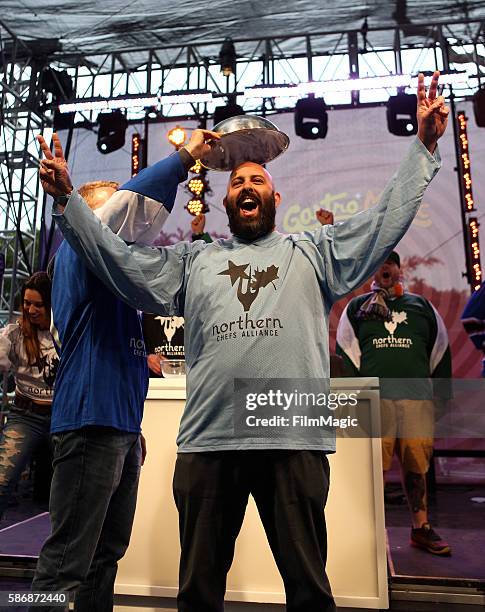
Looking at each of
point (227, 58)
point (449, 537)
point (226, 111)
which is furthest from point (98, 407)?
point (227, 58)

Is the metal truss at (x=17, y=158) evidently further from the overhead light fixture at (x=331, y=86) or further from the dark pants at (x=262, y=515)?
the dark pants at (x=262, y=515)

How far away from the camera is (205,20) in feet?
25.5

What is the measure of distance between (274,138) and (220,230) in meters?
6.57

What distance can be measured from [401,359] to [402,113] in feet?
18.0

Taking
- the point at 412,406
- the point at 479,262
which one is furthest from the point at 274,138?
the point at 479,262

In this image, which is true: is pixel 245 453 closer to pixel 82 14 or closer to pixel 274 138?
pixel 274 138

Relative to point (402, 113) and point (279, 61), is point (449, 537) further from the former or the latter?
point (279, 61)

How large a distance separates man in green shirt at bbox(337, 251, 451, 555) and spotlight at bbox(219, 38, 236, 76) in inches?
227

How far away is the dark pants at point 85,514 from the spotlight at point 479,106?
7.37 metres

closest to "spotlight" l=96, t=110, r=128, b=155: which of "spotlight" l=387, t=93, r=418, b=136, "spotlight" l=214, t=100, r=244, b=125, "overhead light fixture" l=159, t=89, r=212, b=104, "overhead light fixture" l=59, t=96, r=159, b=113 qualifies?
"overhead light fixture" l=59, t=96, r=159, b=113

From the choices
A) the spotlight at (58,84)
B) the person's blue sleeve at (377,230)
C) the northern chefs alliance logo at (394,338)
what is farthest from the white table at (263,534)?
the spotlight at (58,84)

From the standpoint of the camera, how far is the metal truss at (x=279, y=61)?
26.7 ft

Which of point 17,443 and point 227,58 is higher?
point 227,58

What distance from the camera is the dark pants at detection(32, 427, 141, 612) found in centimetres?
132
